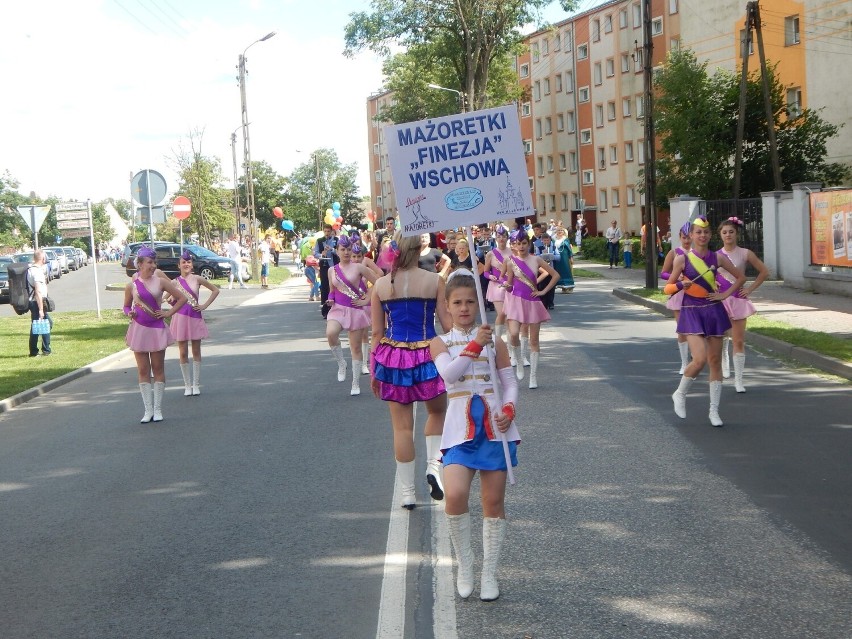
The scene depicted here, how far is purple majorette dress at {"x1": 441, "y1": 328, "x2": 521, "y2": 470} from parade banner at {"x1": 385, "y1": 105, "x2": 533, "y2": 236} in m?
0.96

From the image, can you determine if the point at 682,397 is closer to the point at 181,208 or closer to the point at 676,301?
the point at 676,301

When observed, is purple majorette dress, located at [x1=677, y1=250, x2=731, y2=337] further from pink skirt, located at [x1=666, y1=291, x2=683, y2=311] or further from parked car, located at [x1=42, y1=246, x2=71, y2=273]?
parked car, located at [x1=42, y1=246, x2=71, y2=273]

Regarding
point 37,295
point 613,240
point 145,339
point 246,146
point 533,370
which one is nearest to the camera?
point 145,339

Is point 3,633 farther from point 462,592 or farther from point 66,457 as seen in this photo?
point 66,457

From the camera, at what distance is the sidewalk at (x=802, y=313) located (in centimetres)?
1372

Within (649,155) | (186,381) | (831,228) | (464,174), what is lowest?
(186,381)

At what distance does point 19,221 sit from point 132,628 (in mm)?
111928


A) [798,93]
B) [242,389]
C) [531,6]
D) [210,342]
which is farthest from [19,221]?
[242,389]

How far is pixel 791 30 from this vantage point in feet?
157

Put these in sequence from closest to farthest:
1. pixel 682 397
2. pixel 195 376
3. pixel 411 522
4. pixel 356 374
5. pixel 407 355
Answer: pixel 411 522
pixel 407 355
pixel 682 397
pixel 356 374
pixel 195 376

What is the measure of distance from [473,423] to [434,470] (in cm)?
202

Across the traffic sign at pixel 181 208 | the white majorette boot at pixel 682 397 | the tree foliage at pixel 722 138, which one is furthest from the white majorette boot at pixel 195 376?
the tree foliage at pixel 722 138

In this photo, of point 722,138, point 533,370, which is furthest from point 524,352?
point 722,138

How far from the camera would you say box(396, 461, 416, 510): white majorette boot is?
703 centimetres
